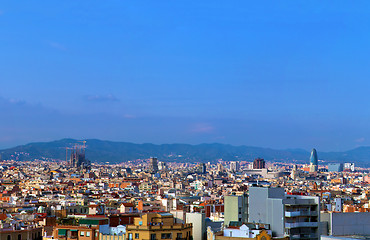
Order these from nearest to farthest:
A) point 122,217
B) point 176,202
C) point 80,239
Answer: point 80,239, point 122,217, point 176,202

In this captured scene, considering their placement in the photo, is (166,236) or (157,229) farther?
(166,236)

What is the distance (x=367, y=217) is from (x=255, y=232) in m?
4.71

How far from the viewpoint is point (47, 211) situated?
210ft

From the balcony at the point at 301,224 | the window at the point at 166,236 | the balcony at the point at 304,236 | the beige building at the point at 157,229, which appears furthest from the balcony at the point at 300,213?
the window at the point at 166,236

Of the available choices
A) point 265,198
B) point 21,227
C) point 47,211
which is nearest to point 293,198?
point 265,198

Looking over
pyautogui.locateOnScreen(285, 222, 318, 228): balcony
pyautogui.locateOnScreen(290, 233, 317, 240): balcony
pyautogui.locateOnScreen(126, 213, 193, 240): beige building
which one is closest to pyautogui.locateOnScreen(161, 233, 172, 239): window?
pyautogui.locateOnScreen(126, 213, 193, 240): beige building

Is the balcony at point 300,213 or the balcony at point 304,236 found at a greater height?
the balcony at point 300,213

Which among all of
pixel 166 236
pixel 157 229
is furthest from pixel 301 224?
pixel 157 229

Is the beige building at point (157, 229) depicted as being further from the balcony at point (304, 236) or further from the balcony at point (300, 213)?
the balcony at point (304, 236)

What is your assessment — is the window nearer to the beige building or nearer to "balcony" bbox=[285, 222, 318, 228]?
the beige building

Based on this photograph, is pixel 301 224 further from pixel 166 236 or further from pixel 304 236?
pixel 166 236

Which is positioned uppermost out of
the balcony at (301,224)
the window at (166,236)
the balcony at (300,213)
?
the balcony at (300,213)

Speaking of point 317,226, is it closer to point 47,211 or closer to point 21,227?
point 21,227

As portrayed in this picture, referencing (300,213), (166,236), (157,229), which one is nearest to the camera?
(157,229)
